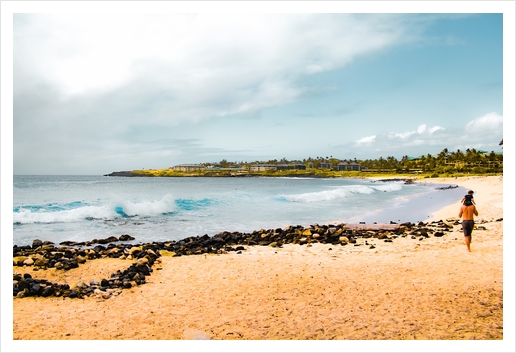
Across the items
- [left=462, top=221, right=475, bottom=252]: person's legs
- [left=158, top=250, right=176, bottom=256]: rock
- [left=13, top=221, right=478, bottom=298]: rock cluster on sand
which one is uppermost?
[left=462, top=221, right=475, bottom=252]: person's legs

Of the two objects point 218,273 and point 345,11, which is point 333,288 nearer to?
point 218,273

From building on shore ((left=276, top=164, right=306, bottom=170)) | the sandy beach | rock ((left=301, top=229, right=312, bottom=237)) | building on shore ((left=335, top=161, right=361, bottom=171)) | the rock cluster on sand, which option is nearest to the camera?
the sandy beach

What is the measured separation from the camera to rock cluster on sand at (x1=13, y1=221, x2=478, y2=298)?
5.88 m

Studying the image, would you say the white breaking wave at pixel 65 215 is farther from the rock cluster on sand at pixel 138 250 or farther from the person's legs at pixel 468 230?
the person's legs at pixel 468 230

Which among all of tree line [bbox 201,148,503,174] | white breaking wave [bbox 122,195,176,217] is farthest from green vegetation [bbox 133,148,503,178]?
white breaking wave [bbox 122,195,176,217]

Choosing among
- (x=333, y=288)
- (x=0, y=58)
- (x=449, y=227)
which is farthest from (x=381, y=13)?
(x=449, y=227)

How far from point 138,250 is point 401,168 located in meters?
85.4

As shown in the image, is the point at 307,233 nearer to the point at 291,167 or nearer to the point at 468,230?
the point at 468,230

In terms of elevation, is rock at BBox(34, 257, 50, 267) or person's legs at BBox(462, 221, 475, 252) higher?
person's legs at BBox(462, 221, 475, 252)

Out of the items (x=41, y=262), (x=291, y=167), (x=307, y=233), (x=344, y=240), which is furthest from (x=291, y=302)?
(x=291, y=167)

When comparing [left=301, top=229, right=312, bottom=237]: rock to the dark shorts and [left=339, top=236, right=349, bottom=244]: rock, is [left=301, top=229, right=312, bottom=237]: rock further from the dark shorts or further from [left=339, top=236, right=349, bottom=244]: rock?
the dark shorts

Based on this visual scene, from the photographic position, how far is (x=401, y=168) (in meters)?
85.8

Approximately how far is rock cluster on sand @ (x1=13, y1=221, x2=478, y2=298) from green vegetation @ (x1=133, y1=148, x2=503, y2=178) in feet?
142

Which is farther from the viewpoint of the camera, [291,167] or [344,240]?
[291,167]
